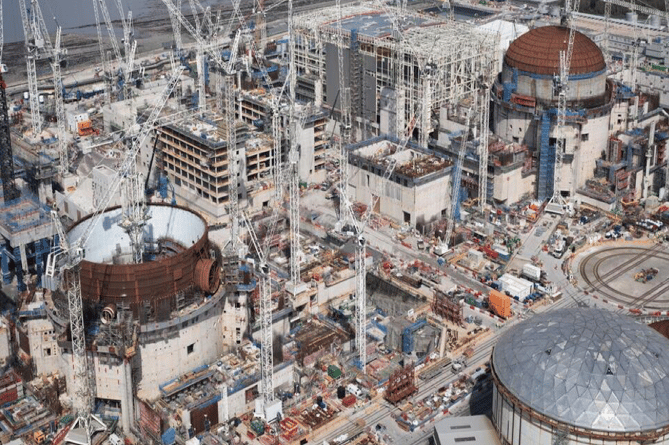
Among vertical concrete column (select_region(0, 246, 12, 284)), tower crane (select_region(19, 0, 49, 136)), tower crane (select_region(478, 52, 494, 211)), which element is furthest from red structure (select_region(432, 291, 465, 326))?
tower crane (select_region(19, 0, 49, 136))

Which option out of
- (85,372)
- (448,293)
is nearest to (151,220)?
(85,372)

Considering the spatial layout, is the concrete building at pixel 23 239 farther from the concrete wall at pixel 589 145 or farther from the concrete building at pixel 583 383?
the concrete wall at pixel 589 145

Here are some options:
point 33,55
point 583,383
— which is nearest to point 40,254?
point 33,55

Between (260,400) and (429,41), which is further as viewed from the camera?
(429,41)

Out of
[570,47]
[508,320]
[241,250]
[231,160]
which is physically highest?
[570,47]

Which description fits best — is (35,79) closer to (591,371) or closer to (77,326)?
(77,326)

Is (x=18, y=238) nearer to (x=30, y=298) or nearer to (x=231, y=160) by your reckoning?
(x=30, y=298)

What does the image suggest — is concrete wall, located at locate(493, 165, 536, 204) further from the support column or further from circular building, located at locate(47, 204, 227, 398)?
the support column
